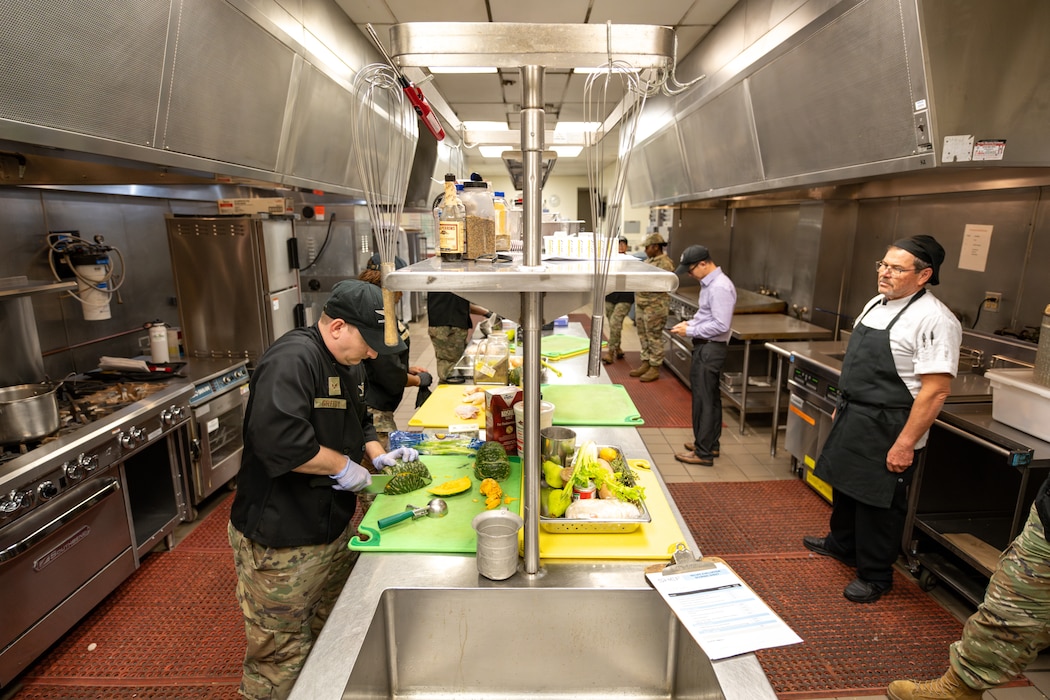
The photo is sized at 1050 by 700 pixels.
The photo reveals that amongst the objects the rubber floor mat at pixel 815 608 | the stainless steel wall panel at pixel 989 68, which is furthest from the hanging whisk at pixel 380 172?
the stainless steel wall panel at pixel 989 68

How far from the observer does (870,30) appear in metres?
2.60

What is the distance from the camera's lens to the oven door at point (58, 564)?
2127 mm

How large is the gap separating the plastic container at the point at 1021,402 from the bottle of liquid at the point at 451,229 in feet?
8.27

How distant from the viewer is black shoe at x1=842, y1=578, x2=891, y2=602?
8.79 feet

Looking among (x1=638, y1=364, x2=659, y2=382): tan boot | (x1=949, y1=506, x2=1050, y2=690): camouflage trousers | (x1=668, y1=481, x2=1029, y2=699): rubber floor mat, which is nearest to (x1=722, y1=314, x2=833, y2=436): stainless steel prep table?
(x1=668, y1=481, x2=1029, y2=699): rubber floor mat

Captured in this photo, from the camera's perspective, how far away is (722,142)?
4664 mm

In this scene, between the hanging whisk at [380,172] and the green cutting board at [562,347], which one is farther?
the green cutting board at [562,347]

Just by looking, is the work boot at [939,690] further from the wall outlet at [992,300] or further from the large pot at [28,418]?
the large pot at [28,418]

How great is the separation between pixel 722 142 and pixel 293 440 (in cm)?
434

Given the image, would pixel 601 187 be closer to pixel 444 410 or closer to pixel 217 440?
pixel 444 410

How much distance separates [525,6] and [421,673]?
14.9 ft

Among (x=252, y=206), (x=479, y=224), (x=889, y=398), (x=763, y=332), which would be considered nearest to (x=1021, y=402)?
(x=889, y=398)

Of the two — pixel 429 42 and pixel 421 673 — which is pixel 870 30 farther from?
pixel 421 673

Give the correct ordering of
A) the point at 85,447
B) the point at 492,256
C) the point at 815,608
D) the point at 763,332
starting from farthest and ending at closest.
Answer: the point at 763,332 → the point at 815,608 → the point at 85,447 → the point at 492,256
